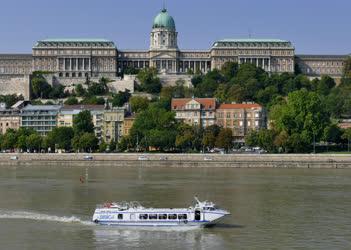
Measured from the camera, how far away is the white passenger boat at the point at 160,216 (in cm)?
3972

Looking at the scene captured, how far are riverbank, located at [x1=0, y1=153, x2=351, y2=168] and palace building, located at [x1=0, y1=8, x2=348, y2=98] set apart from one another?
77.6 metres

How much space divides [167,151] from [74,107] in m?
27.3

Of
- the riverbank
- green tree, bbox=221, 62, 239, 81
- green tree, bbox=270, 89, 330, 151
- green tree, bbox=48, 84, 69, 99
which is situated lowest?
the riverbank

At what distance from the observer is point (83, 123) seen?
109125 mm

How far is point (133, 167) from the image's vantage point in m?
82.8

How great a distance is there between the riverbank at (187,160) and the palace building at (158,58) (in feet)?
255

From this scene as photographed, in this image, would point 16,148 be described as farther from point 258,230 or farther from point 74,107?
point 258,230

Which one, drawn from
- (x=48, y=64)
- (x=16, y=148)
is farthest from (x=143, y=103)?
(x=48, y=64)

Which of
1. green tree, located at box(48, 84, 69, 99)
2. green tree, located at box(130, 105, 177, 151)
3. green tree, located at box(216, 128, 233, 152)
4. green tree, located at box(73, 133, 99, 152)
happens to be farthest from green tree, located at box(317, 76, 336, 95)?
green tree, located at box(73, 133, 99, 152)

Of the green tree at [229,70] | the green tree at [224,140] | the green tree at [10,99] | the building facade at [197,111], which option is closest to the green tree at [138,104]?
the building facade at [197,111]

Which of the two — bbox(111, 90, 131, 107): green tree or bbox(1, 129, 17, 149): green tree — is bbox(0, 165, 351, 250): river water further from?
bbox(111, 90, 131, 107): green tree

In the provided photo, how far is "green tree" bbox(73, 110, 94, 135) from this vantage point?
10796 cm

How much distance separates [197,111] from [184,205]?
66.5 metres

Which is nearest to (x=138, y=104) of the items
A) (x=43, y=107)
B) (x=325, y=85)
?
(x=43, y=107)
